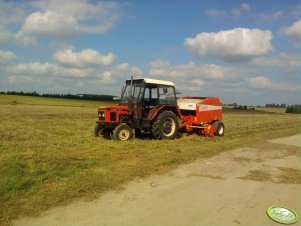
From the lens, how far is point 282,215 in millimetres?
5133

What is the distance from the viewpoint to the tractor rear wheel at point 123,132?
1211 cm

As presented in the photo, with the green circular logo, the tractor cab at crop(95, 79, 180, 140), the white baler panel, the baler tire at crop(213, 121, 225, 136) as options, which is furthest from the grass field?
the baler tire at crop(213, 121, 225, 136)

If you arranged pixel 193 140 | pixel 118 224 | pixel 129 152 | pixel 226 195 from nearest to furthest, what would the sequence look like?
pixel 118 224 < pixel 226 195 < pixel 129 152 < pixel 193 140

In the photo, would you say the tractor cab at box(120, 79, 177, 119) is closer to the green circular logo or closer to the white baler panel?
the white baler panel

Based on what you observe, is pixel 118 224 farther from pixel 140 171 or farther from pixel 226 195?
pixel 140 171

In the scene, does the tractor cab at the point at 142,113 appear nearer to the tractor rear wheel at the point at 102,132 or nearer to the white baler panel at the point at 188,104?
the tractor rear wheel at the point at 102,132

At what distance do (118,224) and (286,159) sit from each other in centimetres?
701

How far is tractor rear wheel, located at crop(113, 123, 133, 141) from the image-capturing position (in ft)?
39.7

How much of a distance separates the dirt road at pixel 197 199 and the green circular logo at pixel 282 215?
92 millimetres

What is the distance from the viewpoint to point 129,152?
384 inches

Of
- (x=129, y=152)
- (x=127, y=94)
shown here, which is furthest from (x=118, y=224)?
(x=127, y=94)

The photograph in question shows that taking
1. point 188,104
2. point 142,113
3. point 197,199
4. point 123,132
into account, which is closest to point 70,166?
point 197,199

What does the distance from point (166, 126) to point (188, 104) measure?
2.33 metres

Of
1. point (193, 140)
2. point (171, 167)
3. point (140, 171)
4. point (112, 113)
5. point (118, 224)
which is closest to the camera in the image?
point (118, 224)
